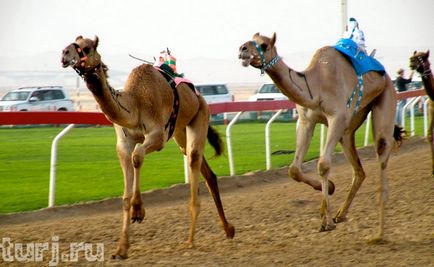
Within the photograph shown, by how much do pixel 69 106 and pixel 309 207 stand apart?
101ft

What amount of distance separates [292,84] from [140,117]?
157cm

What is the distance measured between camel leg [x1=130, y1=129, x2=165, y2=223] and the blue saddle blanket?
241cm

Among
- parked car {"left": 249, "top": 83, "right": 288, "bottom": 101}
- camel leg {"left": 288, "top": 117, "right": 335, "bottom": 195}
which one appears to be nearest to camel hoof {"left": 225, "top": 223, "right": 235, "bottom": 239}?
camel leg {"left": 288, "top": 117, "right": 335, "bottom": 195}

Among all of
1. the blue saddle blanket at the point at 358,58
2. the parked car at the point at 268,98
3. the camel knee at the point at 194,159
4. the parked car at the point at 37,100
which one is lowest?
the parked car at the point at 268,98

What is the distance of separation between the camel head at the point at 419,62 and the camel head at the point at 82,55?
6.75m

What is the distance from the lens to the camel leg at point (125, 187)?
8602mm

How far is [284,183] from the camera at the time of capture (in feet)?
50.2

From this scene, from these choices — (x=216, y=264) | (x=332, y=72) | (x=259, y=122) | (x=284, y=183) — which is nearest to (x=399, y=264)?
(x=216, y=264)

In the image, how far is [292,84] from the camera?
9.52 metres

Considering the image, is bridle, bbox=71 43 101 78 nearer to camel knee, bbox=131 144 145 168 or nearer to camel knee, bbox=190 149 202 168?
camel knee, bbox=131 144 145 168

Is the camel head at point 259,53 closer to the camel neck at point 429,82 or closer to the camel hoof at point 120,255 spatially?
the camel hoof at point 120,255

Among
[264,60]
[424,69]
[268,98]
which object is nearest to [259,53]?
[264,60]

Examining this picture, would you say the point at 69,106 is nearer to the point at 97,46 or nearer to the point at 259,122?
the point at 259,122

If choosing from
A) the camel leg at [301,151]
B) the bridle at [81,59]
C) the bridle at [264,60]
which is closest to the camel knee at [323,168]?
the camel leg at [301,151]
